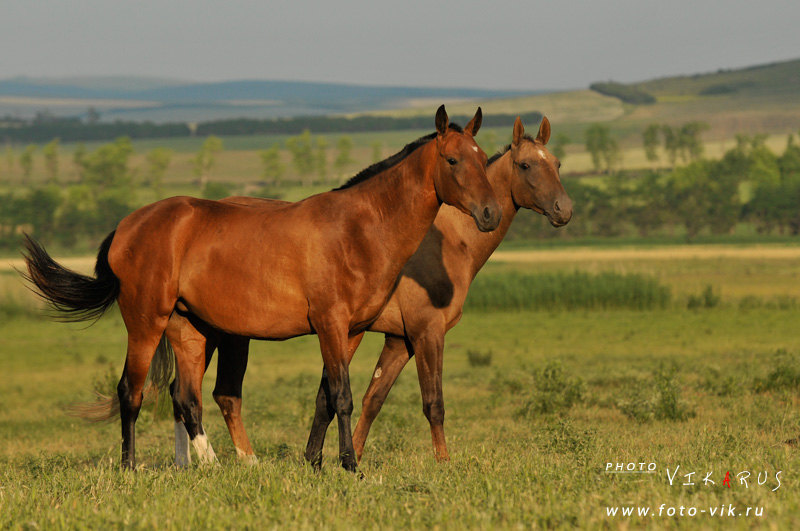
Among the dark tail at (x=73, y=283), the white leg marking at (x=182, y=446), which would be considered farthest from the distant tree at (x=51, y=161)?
the white leg marking at (x=182, y=446)

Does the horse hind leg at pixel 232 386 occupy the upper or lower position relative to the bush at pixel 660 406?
upper

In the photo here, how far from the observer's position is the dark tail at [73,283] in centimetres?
748

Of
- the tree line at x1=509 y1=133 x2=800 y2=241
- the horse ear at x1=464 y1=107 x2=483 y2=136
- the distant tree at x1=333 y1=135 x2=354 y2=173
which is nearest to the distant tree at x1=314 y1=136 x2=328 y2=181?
the distant tree at x1=333 y1=135 x2=354 y2=173

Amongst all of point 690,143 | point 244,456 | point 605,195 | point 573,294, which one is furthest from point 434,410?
point 690,143

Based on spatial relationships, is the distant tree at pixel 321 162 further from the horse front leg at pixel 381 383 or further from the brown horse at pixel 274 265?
the brown horse at pixel 274 265

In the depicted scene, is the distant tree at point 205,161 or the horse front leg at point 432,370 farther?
the distant tree at point 205,161

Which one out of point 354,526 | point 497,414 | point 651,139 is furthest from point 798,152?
point 354,526

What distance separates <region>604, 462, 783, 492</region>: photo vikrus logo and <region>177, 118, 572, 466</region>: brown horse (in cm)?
225

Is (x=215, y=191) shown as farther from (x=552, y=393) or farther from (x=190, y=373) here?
(x=190, y=373)

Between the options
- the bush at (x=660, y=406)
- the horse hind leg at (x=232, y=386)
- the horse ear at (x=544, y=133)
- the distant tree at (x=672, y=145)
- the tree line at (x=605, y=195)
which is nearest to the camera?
the horse hind leg at (x=232, y=386)

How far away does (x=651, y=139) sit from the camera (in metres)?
158

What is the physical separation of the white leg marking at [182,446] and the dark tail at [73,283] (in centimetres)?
120

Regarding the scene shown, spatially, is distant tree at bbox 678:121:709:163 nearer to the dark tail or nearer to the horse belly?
the dark tail

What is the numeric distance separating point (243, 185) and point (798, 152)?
271ft
